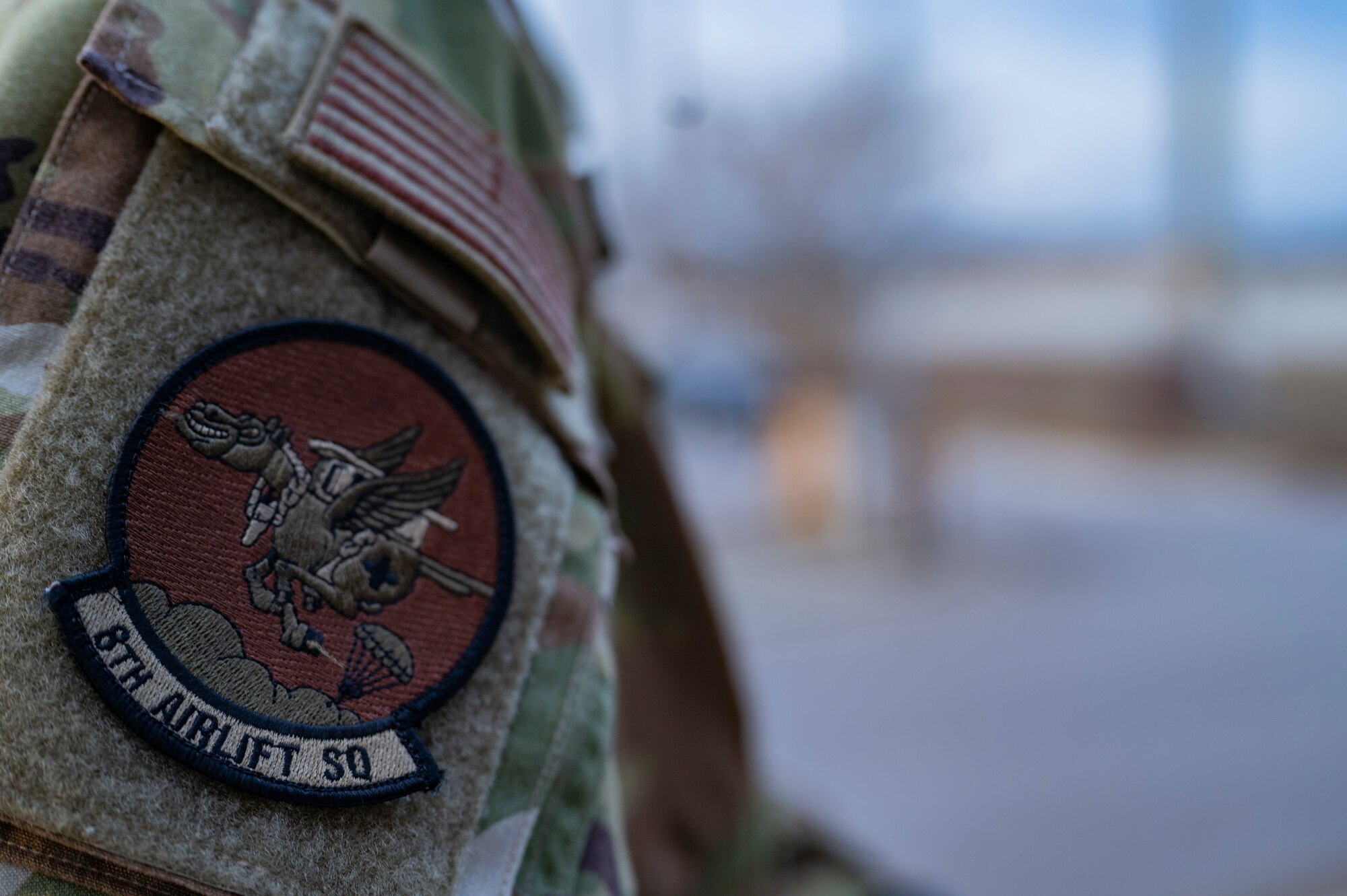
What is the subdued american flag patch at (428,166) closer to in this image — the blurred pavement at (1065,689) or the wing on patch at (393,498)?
the wing on patch at (393,498)

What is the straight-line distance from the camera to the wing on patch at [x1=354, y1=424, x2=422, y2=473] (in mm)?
409

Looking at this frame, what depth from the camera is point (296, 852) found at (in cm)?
36

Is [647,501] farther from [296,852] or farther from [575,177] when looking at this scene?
[296,852]

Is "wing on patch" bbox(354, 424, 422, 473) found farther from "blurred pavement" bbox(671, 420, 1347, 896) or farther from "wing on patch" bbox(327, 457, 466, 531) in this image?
"blurred pavement" bbox(671, 420, 1347, 896)

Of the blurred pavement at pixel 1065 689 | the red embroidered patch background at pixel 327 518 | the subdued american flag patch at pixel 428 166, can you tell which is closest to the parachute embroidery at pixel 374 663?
the red embroidered patch background at pixel 327 518

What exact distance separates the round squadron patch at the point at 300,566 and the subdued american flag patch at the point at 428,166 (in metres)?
0.06

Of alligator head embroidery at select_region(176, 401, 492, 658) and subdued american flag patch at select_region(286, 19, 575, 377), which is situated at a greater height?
A: subdued american flag patch at select_region(286, 19, 575, 377)

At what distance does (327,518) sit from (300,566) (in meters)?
0.02

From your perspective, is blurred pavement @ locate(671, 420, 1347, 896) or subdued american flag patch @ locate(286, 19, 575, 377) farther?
blurred pavement @ locate(671, 420, 1347, 896)

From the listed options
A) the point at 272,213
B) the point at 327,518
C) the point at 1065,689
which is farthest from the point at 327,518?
the point at 1065,689

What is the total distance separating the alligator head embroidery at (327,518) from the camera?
37 cm

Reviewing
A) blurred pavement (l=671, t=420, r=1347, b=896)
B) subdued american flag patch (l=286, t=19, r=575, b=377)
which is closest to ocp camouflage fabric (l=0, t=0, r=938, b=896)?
subdued american flag patch (l=286, t=19, r=575, b=377)

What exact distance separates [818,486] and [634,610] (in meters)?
3.06

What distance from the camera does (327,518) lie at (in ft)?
1.28
